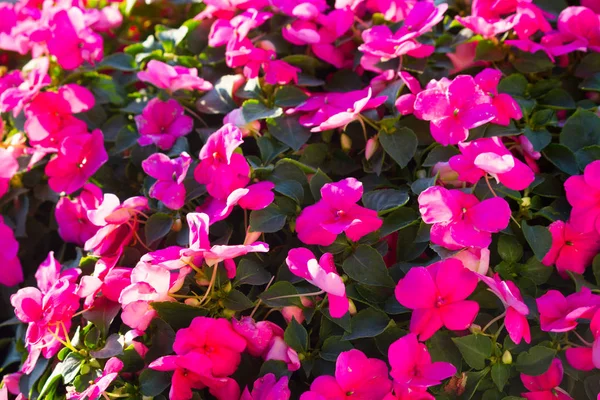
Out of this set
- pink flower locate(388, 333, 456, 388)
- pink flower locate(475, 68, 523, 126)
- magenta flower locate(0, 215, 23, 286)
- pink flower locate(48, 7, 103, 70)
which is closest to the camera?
pink flower locate(388, 333, 456, 388)

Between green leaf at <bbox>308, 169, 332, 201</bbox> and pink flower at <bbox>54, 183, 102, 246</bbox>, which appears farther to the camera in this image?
pink flower at <bbox>54, 183, 102, 246</bbox>

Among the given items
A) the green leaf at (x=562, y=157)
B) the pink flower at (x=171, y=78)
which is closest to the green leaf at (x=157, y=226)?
the pink flower at (x=171, y=78)

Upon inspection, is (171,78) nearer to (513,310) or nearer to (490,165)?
(490,165)

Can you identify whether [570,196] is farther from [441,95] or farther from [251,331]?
[251,331]

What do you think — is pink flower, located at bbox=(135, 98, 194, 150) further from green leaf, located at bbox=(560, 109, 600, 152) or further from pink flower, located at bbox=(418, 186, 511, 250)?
green leaf, located at bbox=(560, 109, 600, 152)

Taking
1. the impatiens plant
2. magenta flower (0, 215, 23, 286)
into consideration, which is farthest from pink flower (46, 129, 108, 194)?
magenta flower (0, 215, 23, 286)

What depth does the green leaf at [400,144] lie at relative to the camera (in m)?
1.03

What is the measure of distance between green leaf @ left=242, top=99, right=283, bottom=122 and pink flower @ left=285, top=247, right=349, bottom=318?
28 centimetres

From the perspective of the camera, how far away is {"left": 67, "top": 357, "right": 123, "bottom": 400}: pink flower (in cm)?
85

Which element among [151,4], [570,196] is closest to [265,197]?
[570,196]

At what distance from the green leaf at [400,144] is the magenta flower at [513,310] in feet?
0.82

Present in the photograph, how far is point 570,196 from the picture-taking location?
94 centimetres

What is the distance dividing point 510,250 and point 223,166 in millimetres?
417

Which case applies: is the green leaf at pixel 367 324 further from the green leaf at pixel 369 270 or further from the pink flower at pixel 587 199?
the pink flower at pixel 587 199
